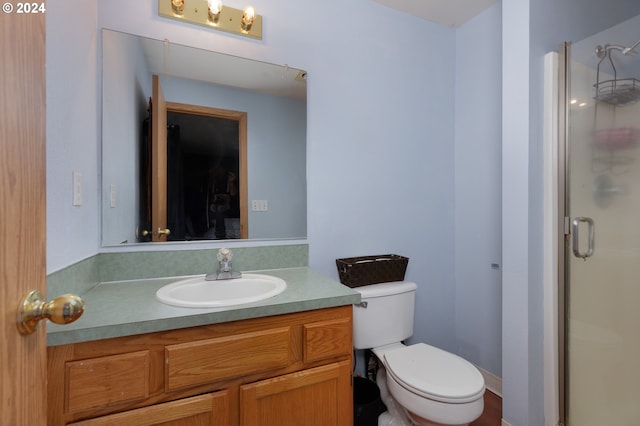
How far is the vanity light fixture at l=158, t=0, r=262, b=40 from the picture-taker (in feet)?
4.57

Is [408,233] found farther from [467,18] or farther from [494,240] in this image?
[467,18]

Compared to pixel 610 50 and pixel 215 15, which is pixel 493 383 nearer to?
pixel 610 50

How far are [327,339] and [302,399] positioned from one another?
22cm

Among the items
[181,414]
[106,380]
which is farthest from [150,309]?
[181,414]

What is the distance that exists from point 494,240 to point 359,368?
1.13 metres

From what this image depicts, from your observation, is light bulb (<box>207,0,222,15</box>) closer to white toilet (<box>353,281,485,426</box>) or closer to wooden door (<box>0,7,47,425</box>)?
wooden door (<box>0,7,47,425</box>)

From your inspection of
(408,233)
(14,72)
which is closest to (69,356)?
(14,72)

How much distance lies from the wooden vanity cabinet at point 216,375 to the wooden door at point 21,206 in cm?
29

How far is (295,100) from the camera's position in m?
1.64

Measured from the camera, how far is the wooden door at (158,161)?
1393mm

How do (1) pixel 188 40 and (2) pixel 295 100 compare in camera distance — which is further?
(2) pixel 295 100

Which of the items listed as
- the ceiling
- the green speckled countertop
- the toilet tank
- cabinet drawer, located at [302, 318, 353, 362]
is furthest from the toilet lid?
the ceiling

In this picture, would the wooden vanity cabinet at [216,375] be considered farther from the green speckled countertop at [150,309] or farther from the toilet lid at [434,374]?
the toilet lid at [434,374]

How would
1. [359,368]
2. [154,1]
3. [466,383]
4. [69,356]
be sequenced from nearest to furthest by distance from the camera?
[69,356], [466,383], [154,1], [359,368]
